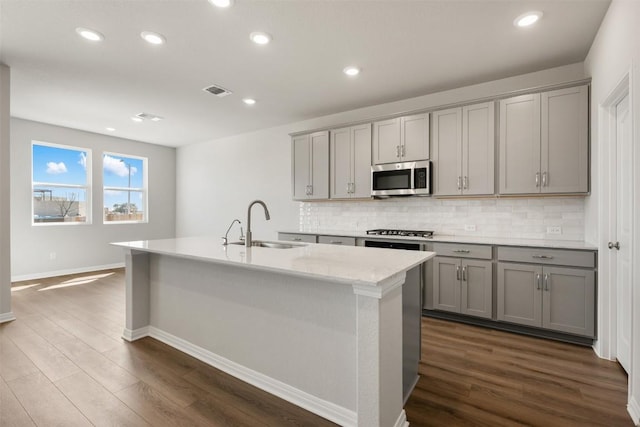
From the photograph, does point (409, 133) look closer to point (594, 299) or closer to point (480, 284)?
point (480, 284)

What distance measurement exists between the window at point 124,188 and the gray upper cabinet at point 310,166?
4049mm

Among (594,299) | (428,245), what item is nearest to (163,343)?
(428,245)

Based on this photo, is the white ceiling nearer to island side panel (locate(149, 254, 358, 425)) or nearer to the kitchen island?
the kitchen island

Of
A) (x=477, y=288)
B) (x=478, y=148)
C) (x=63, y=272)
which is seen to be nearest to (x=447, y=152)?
(x=478, y=148)

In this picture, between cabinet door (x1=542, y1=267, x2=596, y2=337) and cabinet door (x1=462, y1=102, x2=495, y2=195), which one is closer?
cabinet door (x1=542, y1=267, x2=596, y2=337)

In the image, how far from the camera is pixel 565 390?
2098mm

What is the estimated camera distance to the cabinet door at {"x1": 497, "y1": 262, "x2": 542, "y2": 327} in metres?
2.95

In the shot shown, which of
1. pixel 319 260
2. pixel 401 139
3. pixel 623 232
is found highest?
pixel 401 139

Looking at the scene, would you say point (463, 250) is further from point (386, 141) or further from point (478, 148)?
point (386, 141)

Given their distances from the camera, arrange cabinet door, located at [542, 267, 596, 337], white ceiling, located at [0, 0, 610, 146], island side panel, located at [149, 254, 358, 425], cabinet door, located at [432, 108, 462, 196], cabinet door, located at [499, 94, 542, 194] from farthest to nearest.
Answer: cabinet door, located at [432, 108, 462, 196], cabinet door, located at [499, 94, 542, 194], cabinet door, located at [542, 267, 596, 337], white ceiling, located at [0, 0, 610, 146], island side panel, located at [149, 254, 358, 425]

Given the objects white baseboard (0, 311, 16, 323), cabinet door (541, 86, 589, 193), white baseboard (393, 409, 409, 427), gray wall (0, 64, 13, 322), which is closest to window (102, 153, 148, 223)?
gray wall (0, 64, 13, 322)

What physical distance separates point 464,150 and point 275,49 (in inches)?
89.8

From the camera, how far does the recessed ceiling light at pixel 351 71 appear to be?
3320 millimetres

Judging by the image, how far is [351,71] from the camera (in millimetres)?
3385
